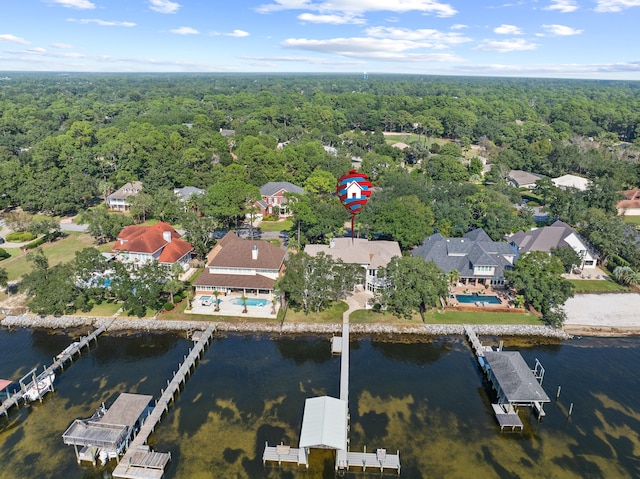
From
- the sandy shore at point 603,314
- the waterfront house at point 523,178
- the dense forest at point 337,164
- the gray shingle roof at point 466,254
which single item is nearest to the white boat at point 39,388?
the dense forest at point 337,164

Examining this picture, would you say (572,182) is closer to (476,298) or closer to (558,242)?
(558,242)

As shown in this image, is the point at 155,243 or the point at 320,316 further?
the point at 155,243

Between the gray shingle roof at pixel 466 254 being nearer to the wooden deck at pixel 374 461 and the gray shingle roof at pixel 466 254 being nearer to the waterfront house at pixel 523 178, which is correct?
the wooden deck at pixel 374 461

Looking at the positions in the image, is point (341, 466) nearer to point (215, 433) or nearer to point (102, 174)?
point (215, 433)

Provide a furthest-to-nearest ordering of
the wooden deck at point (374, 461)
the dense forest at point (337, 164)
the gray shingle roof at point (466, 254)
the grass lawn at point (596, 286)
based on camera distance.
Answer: the dense forest at point (337, 164), the gray shingle roof at point (466, 254), the grass lawn at point (596, 286), the wooden deck at point (374, 461)

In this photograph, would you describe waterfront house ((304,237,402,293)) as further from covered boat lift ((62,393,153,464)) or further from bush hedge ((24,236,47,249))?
bush hedge ((24,236,47,249))

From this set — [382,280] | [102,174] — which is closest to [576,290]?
[382,280]

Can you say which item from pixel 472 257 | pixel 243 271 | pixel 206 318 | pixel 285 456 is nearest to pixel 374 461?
pixel 285 456
